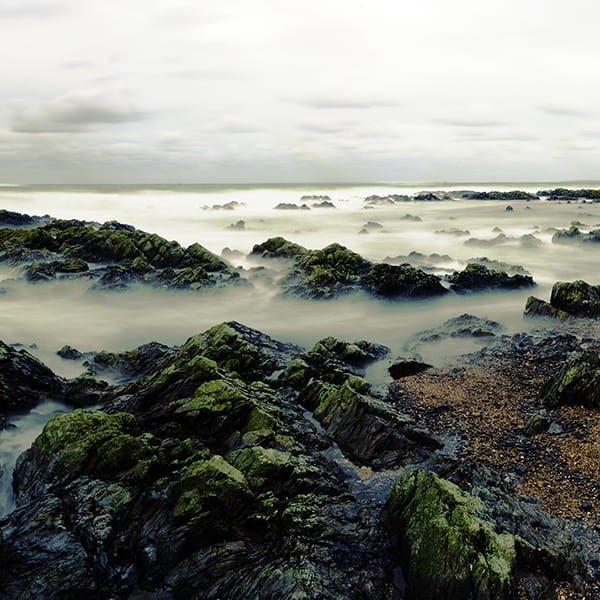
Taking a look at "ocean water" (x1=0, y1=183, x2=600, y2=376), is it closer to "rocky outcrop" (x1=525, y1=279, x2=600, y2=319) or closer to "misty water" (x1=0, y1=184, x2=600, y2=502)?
"misty water" (x1=0, y1=184, x2=600, y2=502)

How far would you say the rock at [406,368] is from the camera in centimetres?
1912

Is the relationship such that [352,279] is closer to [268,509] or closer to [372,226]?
[268,509]

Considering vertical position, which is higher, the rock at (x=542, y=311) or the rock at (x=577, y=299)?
the rock at (x=577, y=299)

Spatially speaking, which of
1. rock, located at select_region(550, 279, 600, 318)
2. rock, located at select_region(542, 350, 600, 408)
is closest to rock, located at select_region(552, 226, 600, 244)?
rock, located at select_region(550, 279, 600, 318)

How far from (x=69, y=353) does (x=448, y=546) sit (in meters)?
18.6

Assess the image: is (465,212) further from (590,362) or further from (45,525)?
(45,525)

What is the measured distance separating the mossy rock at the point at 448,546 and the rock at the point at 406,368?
30.0 ft

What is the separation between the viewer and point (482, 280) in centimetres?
3341

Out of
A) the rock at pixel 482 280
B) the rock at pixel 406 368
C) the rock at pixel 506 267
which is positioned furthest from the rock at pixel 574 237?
the rock at pixel 406 368

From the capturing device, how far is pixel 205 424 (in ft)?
42.8

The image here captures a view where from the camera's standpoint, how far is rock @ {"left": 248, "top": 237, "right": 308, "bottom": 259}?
142 feet

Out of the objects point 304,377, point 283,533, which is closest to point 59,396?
point 304,377

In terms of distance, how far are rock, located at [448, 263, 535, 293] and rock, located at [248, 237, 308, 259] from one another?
45.2ft

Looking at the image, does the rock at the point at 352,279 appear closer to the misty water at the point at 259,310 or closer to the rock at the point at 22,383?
the misty water at the point at 259,310
